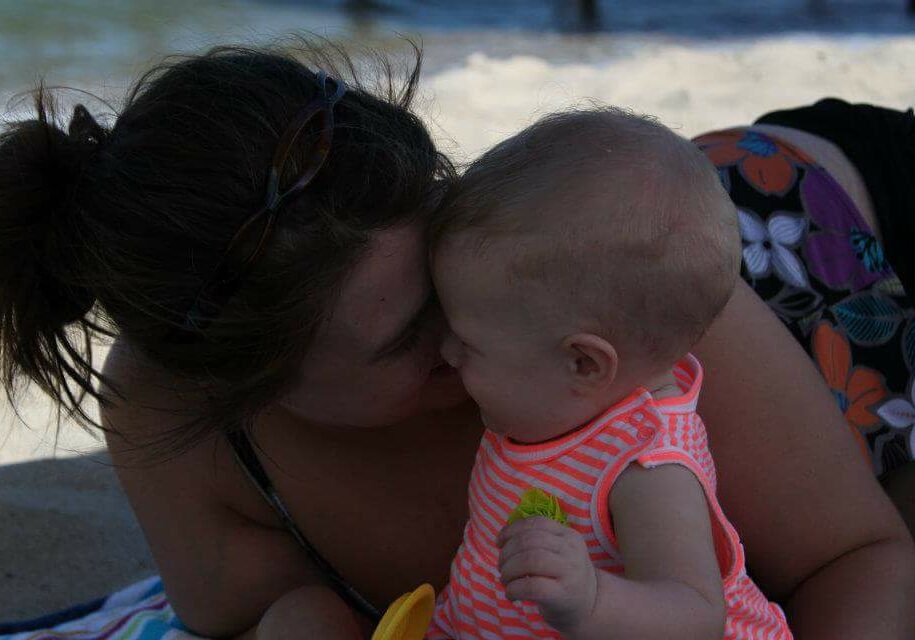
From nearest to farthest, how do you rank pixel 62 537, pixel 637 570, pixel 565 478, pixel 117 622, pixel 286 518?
pixel 637 570 < pixel 565 478 < pixel 286 518 < pixel 117 622 < pixel 62 537

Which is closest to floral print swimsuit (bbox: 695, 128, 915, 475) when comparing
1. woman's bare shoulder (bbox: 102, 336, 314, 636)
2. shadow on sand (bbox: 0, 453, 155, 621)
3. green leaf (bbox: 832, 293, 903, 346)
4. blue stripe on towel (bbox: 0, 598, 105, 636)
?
green leaf (bbox: 832, 293, 903, 346)

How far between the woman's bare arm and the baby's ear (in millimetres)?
340

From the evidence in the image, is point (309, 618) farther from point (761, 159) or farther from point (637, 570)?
point (761, 159)

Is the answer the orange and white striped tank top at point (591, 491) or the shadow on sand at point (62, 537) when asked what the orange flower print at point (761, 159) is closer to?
the orange and white striped tank top at point (591, 491)

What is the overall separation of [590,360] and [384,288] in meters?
0.27

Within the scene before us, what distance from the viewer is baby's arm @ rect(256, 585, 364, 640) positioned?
1.56m

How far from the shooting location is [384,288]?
1376 mm

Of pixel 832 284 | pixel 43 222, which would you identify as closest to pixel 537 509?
pixel 43 222

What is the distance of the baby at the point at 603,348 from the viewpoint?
3.95ft

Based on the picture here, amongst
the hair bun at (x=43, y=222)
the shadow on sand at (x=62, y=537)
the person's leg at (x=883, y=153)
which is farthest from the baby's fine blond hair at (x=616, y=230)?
the shadow on sand at (x=62, y=537)

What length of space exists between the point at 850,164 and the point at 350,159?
3.31ft

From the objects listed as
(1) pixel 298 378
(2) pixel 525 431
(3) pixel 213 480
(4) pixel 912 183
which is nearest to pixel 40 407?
(3) pixel 213 480

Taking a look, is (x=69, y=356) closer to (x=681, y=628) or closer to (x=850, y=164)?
(x=681, y=628)

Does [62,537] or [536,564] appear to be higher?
[536,564]
